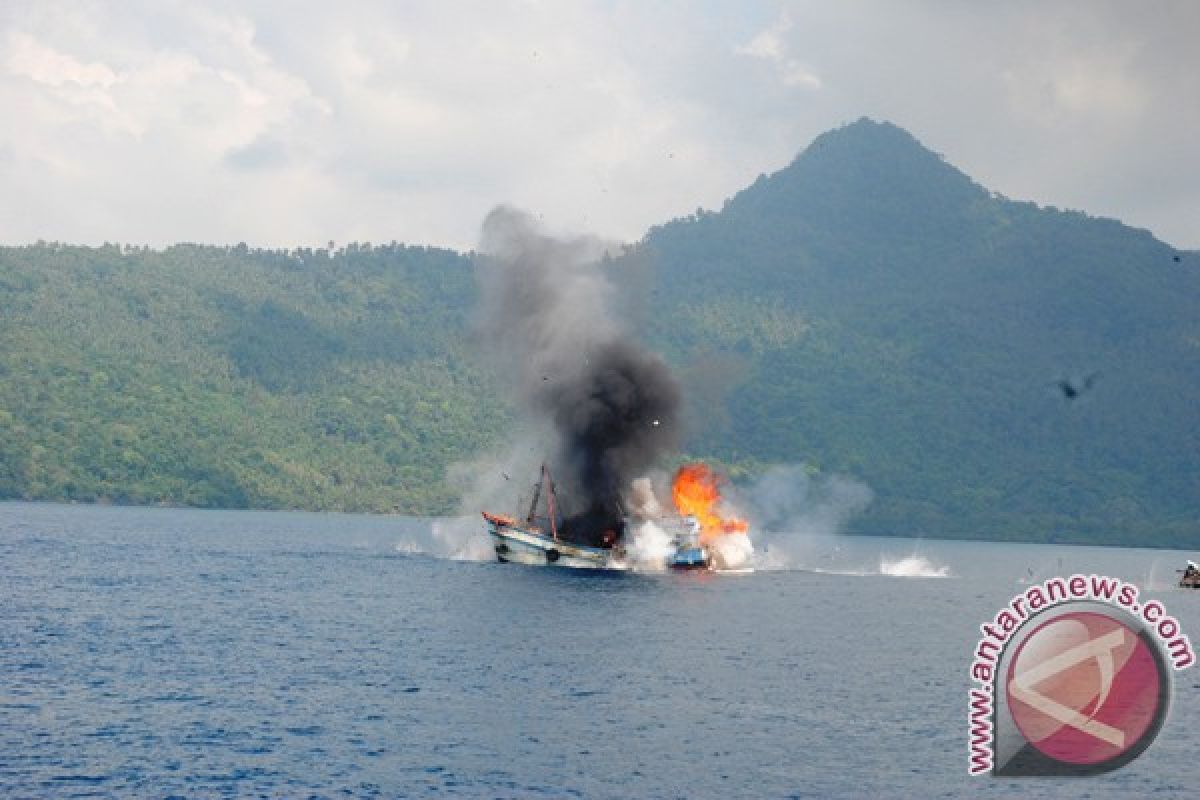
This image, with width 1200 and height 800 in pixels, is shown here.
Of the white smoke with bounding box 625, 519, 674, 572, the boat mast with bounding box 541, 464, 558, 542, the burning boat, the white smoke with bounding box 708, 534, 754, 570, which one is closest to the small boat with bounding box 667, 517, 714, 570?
the burning boat

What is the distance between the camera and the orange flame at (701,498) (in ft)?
591

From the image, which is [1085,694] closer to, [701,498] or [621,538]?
[701,498]

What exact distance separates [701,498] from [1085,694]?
87430 mm

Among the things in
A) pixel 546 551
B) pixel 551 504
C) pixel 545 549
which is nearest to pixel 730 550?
pixel 551 504

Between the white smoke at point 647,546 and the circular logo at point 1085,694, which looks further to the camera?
the white smoke at point 647,546

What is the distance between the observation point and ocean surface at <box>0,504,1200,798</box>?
6888 centimetres

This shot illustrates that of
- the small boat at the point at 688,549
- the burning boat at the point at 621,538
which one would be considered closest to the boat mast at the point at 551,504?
the burning boat at the point at 621,538

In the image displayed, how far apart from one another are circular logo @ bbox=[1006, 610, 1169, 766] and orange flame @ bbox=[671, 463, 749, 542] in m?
66.7

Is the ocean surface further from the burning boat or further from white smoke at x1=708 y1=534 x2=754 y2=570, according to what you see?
white smoke at x1=708 y1=534 x2=754 y2=570

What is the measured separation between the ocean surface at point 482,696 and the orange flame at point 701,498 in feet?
87.0

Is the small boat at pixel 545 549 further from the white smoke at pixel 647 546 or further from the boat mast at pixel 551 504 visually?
the white smoke at pixel 647 546

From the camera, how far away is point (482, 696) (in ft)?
294

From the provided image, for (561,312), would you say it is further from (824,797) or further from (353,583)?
(824,797)

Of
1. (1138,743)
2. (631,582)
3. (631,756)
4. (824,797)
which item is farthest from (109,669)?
(631,582)
